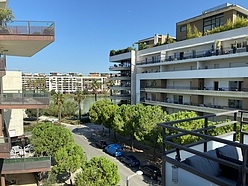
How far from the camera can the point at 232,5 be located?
1080 inches

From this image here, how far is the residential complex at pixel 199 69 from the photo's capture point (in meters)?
22.2

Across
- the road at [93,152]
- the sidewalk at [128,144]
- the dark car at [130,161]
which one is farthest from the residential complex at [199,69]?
the road at [93,152]

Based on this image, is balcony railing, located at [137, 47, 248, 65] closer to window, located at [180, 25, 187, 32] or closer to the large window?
the large window

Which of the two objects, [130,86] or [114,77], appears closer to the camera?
[130,86]

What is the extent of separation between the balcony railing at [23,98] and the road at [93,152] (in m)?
10.5

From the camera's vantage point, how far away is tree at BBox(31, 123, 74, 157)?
61.2 feet

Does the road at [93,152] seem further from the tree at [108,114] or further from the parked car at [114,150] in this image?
the tree at [108,114]

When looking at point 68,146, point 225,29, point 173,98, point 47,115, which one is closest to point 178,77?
point 173,98

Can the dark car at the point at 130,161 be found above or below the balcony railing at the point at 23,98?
below

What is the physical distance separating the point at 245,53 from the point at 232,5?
9760 mm

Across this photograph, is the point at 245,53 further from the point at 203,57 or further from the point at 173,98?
the point at 173,98

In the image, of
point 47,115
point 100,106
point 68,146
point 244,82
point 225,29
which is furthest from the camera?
point 47,115

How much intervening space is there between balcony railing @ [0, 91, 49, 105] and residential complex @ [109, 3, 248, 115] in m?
16.9

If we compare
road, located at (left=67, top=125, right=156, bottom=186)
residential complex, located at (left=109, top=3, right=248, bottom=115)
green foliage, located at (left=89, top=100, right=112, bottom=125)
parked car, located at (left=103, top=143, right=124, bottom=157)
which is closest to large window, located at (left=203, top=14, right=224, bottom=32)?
residential complex, located at (left=109, top=3, right=248, bottom=115)
